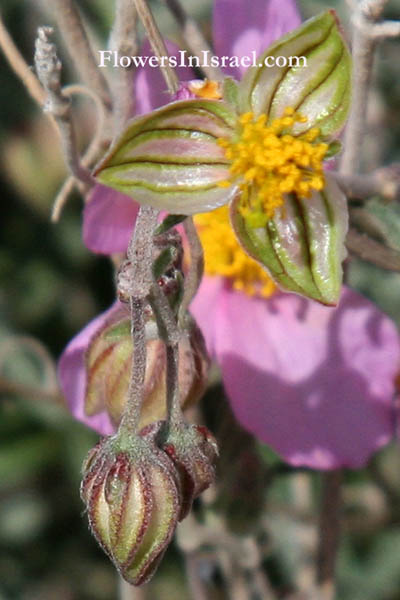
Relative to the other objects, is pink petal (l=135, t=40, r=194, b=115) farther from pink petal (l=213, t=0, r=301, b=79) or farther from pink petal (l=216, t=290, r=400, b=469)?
pink petal (l=216, t=290, r=400, b=469)

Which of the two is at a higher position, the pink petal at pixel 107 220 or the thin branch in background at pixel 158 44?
the thin branch in background at pixel 158 44

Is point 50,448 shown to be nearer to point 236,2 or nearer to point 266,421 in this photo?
point 266,421

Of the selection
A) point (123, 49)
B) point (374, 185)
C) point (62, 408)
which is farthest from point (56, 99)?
point (62, 408)

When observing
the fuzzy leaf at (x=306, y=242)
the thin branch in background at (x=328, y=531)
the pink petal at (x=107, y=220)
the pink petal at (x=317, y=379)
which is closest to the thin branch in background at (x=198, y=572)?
the thin branch in background at (x=328, y=531)

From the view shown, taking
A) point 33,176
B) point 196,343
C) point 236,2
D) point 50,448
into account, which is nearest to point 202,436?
point 196,343

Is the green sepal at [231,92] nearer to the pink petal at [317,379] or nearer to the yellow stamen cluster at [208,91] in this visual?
the yellow stamen cluster at [208,91]

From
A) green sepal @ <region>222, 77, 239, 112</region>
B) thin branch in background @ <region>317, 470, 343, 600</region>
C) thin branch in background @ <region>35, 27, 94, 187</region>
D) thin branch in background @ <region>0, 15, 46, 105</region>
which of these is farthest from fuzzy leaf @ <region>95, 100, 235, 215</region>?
thin branch in background @ <region>317, 470, 343, 600</region>

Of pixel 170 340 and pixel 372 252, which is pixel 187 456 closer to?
pixel 170 340
